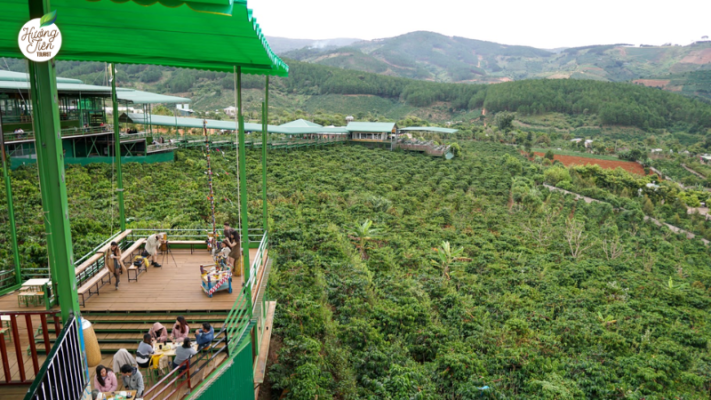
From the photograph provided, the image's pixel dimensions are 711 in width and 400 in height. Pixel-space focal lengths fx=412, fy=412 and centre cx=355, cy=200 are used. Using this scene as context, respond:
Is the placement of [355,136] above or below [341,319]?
above

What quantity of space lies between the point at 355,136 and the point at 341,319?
3573 cm

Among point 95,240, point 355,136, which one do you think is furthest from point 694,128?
point 95,240

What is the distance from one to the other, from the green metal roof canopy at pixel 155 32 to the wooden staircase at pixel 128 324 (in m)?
4.48

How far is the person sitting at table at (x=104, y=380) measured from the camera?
16.8ft

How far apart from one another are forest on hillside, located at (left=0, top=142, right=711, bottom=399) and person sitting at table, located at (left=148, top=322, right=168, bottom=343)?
406cm

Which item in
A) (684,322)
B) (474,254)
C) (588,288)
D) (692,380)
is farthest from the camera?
(474,254)

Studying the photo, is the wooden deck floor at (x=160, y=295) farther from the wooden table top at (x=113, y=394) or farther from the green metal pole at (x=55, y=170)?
the green metal pole at (x=55, y=170)

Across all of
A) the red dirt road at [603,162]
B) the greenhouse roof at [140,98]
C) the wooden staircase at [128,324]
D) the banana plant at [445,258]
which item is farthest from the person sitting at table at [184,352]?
the red dirt road at [603,162]

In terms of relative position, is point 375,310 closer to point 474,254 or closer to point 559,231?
point 474,254

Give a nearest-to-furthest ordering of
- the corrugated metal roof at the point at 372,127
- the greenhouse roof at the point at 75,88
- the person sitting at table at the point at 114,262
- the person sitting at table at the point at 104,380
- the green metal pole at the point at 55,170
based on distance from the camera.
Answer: the green metal pole at the point at 55,170 < the person sitting at table at the point at 104,380 < the person sitting at table at the point at 114,262 < the greenhouse roof at the point at 75,88 < the corrugated metal roof at the point at 372,127

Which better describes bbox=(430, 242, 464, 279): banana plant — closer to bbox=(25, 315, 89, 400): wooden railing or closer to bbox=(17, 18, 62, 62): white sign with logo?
bbox=(25, 315, 89, 400): wooden railing

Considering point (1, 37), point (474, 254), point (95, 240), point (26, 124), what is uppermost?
point (1, 37)

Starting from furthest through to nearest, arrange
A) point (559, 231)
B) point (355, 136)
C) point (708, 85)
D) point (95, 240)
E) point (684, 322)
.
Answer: point (708, 85), point (355, 136), point (559, 231), point (684, 322), point (95, 240)

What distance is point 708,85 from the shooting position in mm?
140125
